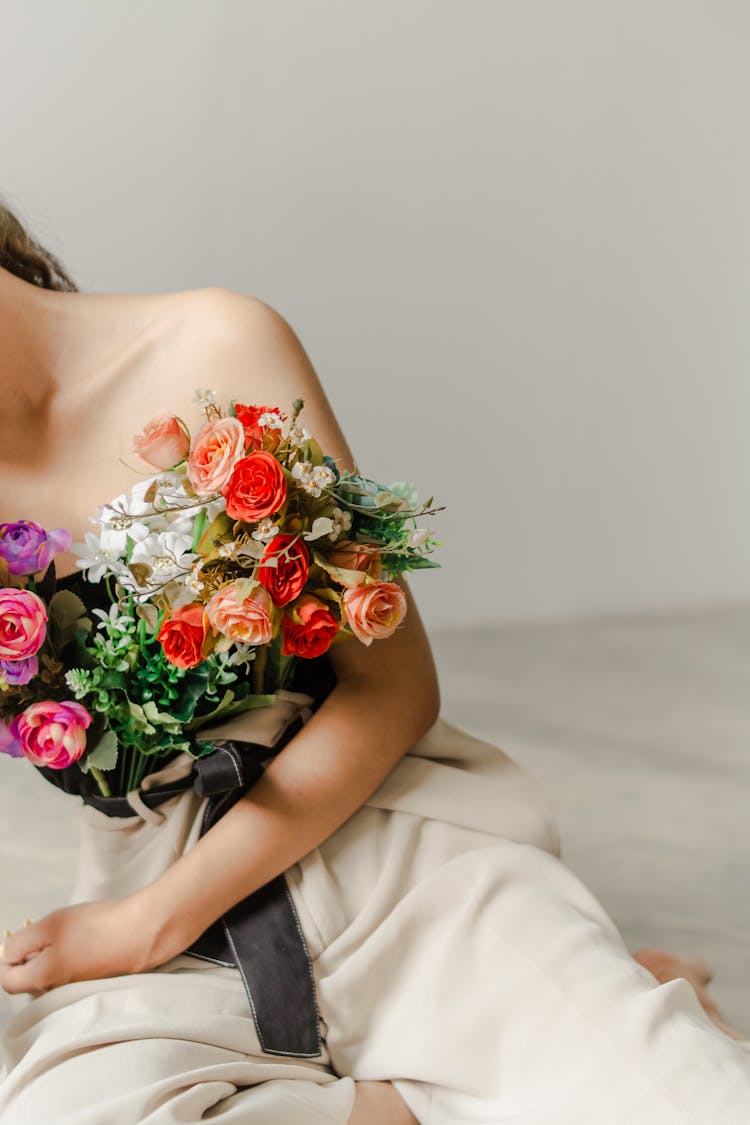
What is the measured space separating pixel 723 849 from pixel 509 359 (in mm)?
2104

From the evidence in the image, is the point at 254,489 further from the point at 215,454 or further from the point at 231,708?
the point at 231,708

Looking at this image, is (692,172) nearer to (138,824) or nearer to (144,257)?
(144,257)

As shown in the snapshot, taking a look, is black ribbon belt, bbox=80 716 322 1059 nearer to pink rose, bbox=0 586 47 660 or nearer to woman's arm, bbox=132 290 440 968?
woman's arm, bbox=132 290 440 968

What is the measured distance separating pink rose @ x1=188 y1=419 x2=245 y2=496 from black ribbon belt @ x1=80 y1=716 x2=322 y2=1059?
1.43 feet

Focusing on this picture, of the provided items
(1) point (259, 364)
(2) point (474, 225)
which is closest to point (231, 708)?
(1) point (259, 364)

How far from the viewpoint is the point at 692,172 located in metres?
4.60

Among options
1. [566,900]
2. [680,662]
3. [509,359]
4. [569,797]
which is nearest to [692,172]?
[509,359]

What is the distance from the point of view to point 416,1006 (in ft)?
5.68

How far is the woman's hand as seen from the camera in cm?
180

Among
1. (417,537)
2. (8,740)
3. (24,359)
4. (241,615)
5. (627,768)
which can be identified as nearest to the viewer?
(241,615)

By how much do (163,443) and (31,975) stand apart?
771mm

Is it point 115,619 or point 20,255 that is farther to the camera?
point 20,255

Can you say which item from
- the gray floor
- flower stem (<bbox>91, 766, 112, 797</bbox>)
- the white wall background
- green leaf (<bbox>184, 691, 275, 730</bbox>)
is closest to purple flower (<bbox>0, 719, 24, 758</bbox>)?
flower stem (<bbox>91, 766, 112, 797</bbox>)

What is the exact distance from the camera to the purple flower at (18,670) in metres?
1.65
